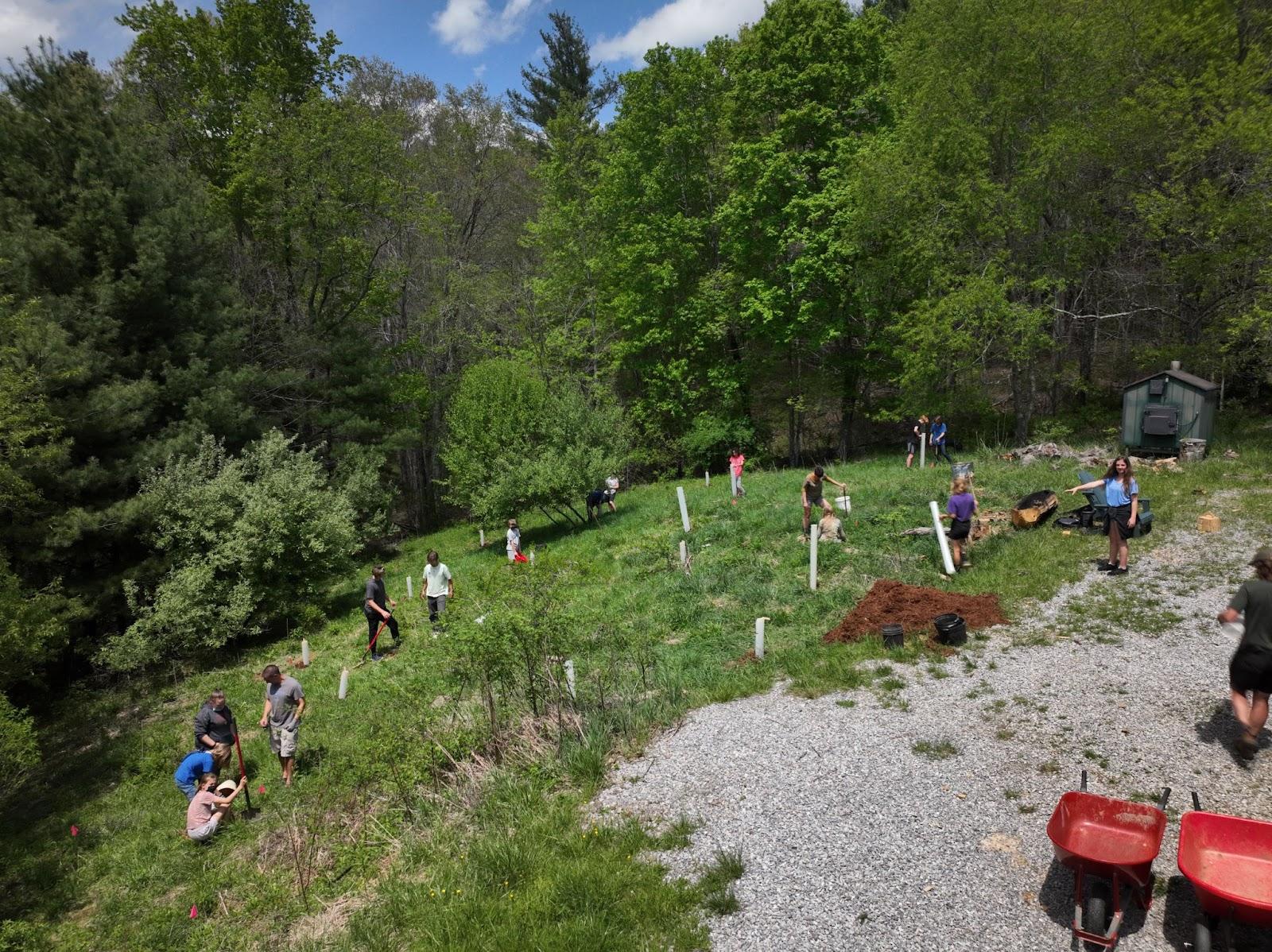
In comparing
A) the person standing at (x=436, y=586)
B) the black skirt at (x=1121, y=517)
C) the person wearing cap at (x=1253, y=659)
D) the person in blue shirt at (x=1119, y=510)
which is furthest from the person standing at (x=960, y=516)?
the person standing at (x=436, y=586)

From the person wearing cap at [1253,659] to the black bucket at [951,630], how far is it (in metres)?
3.14

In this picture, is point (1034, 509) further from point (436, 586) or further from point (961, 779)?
point (436, 586)

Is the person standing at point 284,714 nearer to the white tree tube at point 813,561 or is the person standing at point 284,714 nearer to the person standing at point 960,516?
the white tree tube at point 813,561

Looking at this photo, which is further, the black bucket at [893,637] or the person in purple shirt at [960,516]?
the person in purple shirt at [960,516]

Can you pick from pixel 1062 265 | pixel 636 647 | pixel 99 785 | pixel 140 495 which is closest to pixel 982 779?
pixel 636 647

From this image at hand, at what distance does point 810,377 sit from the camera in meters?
28.0

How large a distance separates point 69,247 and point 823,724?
2095 cm

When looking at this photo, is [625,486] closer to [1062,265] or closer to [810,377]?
[810,377]

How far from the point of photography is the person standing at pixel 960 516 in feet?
37.6

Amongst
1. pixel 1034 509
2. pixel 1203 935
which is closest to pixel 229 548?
pixel 1034 509

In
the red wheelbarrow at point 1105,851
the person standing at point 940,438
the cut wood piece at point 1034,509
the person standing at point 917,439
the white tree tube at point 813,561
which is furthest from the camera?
the person standing at point 940,438

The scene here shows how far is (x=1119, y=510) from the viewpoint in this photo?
1055 cm

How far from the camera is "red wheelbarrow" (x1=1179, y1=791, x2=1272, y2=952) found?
4.21 meters

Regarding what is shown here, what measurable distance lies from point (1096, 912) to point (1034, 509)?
9.49 metres
